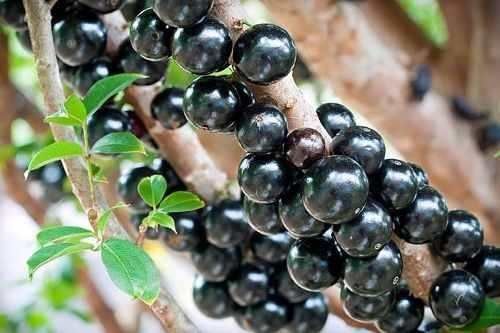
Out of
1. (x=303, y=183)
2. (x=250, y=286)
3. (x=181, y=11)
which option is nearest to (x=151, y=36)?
Result: (x=181, y=11)

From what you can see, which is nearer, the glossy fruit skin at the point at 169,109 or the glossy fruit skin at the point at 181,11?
the glossy fruit skin at the point at 181,11

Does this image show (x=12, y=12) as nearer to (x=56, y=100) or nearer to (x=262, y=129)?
(x=56, y=100)

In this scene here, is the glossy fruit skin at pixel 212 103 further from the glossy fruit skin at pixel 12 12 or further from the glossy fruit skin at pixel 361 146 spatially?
the glossy fruit skin at pixel 12 12

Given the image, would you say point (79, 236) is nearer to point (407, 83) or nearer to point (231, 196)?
point (231, 196)

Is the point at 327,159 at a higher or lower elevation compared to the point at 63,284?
higher

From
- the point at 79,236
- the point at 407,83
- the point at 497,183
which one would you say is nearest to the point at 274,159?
the point at 79,236

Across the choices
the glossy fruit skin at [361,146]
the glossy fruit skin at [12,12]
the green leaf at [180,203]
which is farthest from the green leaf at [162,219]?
the glossy fruit skin at [12,12]

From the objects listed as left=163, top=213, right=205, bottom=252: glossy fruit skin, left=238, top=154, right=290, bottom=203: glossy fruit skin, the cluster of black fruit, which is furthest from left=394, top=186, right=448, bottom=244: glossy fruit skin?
left=163, top=213, right=205, bottom=252: glossy fruit skin
